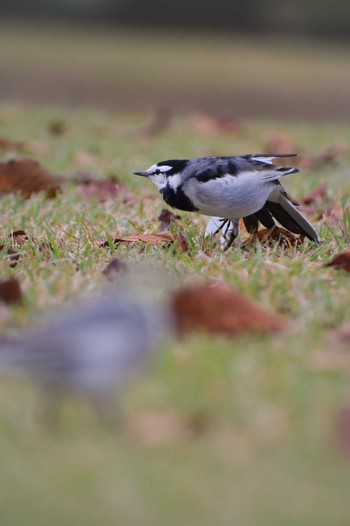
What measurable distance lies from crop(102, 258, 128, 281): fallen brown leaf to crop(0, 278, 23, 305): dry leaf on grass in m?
0.45

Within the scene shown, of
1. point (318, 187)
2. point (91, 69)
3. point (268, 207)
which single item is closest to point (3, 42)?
point (91, 69)

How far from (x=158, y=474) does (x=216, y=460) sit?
14 centimetres

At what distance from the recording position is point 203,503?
76.0 inches

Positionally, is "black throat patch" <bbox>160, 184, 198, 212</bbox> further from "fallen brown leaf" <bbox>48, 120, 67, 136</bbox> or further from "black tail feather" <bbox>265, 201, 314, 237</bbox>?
"fallen brown leaf" <bbox>48, 120, 67, 136</bbox>

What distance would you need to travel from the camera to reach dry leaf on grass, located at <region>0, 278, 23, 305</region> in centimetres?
305

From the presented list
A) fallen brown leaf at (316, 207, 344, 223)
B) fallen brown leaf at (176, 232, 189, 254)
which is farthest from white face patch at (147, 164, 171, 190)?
fallen brown leaf at (316, 207, 344, 223)

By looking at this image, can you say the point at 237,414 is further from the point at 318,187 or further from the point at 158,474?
the point at 318,187

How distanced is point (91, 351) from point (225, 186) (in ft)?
5.99

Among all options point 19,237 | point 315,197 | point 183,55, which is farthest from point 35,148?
point 183,55

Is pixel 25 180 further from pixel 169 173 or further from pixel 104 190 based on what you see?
pixel 169 173

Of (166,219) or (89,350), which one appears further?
(166,219)

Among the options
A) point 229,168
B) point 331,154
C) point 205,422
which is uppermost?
point 229,168

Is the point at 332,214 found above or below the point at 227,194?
below

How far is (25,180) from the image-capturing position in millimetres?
5305
